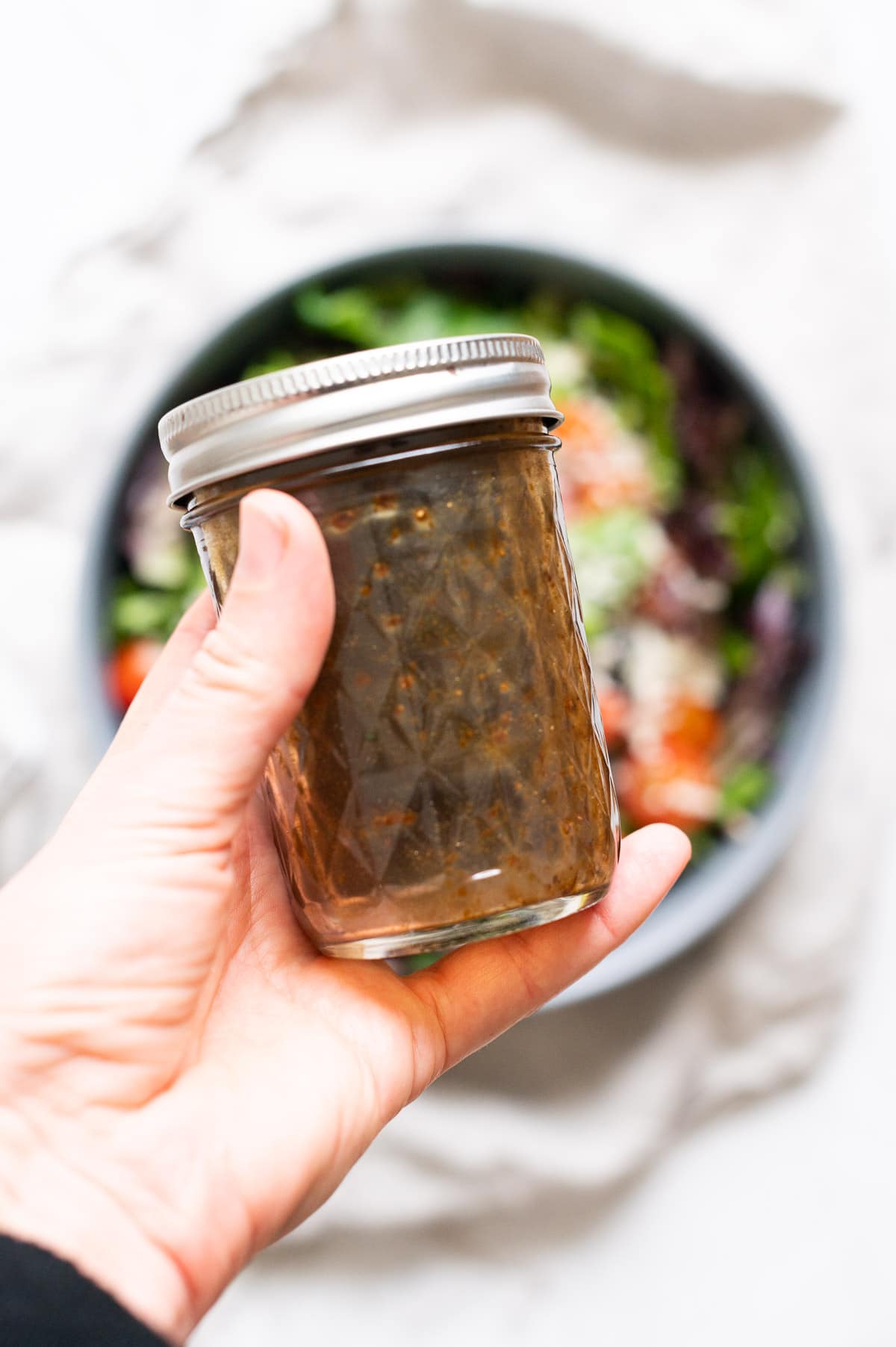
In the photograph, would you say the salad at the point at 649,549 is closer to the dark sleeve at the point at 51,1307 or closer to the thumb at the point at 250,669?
the thumb at the point at 250,669

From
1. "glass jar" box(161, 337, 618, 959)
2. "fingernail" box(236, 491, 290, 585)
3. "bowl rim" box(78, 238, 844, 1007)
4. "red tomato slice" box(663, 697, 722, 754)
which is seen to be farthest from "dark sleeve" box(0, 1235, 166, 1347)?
"red tomato slice" box(663, 697, 722, 754)

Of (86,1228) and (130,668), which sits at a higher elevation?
(130,668)

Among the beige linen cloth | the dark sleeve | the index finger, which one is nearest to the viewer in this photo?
the dark sleeve

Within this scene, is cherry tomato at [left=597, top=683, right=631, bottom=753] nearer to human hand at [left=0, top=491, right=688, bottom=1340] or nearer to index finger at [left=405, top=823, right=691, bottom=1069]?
index finger at [left=405, top=823, right=691, bottom=1069]

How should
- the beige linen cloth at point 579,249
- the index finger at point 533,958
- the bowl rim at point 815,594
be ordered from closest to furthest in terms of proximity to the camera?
1. the index finger at point 533,958
2. the bowl rim at point 815,594
3. the beige linen cloth at point 579,249

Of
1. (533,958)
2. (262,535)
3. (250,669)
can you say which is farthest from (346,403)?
(533,958)

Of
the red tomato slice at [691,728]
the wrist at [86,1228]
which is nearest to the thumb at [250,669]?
the wrist at [86,1228]

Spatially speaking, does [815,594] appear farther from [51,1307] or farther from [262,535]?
[51,1307]
